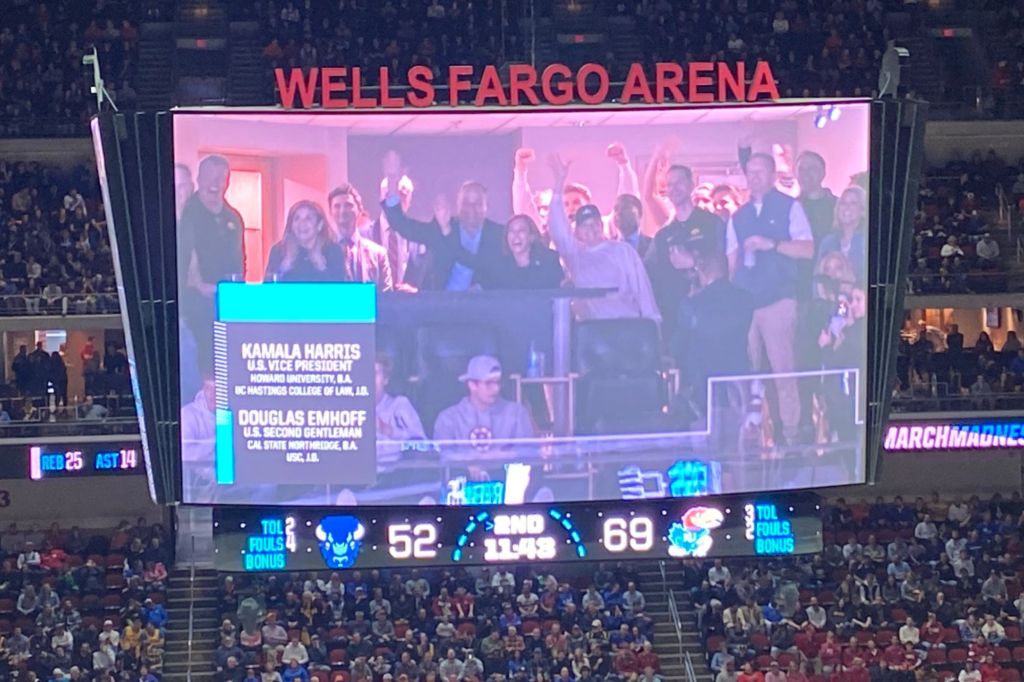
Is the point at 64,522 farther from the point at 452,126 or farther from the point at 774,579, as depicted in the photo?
the point at 452,126

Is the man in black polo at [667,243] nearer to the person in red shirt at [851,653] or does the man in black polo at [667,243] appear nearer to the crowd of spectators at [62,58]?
the person in red shirt at [851,653]

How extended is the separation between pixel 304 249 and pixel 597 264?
2837 millimetres

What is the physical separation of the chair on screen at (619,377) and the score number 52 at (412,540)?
1801mm

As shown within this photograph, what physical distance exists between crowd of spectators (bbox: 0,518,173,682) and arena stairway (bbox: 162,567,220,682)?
0.33 meters

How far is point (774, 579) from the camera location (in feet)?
89.4

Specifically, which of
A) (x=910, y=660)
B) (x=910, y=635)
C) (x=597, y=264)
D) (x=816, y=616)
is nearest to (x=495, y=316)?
(x=597, y=264)

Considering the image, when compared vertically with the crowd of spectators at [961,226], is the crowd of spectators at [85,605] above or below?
below

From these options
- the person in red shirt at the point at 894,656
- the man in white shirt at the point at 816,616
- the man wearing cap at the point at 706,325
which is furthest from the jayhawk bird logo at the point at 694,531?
the man in white shirt at the point at 816,616

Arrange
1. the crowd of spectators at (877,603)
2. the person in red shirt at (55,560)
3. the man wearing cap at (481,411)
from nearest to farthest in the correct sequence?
the man wearing cap at (481,411) < the crowd of spectators at (877,603) < the person in red shirt at (55,560)

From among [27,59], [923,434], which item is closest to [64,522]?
[27,59]

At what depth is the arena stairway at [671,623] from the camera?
86.7 feet

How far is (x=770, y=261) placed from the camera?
19953 millimetres

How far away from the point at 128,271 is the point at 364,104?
277 cm

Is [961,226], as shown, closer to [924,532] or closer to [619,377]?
[924,532]
